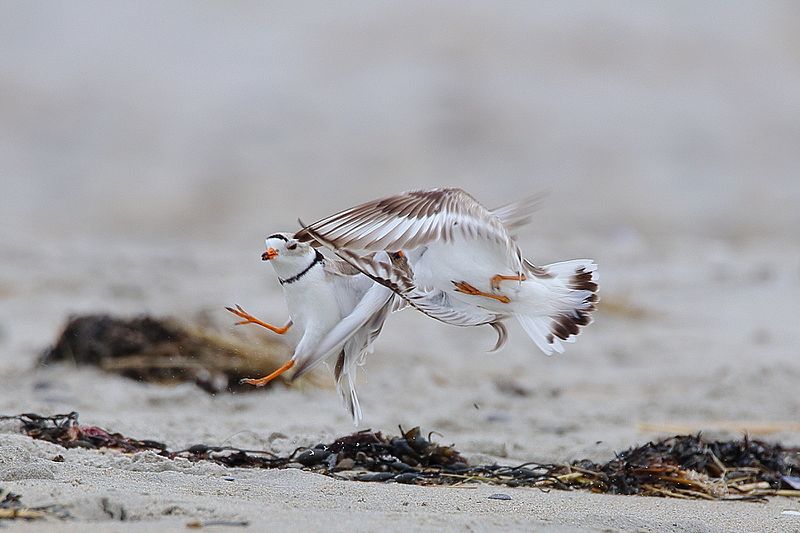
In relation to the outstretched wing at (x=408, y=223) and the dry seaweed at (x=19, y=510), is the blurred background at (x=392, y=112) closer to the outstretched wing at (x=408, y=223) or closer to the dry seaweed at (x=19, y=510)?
the outstretched wing at (x=408, y=223)

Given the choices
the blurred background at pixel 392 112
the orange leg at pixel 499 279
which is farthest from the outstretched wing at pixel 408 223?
the blurred background at pixel 392 112

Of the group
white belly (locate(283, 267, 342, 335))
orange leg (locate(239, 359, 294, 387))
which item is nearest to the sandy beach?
orange leg (locate(239, 359, 294, 387))

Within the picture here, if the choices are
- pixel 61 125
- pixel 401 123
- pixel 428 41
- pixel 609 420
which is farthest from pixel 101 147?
pixel 609 420

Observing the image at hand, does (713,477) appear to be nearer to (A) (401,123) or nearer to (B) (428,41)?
(A) (401,123)

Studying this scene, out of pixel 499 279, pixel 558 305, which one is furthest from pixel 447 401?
pixel 499 279

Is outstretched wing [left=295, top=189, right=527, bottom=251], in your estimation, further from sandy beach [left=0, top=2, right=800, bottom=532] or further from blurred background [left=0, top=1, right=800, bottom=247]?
blurred background [left=0, top=1, right=800, bottom=247]

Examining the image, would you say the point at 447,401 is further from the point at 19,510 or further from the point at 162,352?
the point at 19,510
